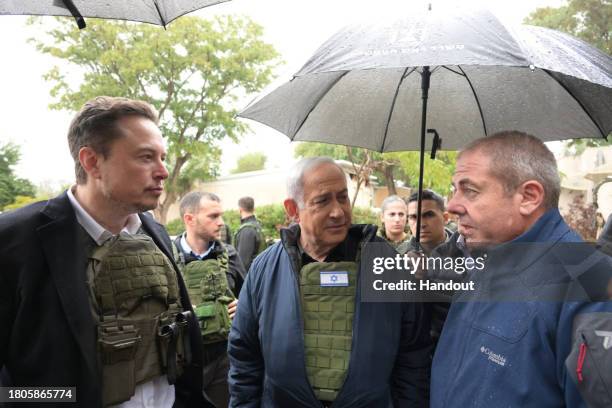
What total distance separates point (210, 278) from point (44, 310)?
213 cm

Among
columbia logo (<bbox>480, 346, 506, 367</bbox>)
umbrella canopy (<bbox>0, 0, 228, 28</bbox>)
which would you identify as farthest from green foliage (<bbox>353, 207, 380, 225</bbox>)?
columbia logo (<bbox>480, 346, 506, 367</bbox>)

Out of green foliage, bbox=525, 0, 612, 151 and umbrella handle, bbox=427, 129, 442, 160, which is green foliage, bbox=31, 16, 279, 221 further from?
umbrella handle, bbox=427, 129, 442, 160

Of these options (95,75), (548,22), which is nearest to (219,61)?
(95,75)

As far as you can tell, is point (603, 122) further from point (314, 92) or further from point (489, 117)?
point (314, 92)

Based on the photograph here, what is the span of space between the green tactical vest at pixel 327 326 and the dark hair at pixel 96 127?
108 centimetres

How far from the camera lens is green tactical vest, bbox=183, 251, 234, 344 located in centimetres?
375

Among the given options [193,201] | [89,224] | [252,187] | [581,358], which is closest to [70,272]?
[89,224]

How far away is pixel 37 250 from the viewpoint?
72.6 inches

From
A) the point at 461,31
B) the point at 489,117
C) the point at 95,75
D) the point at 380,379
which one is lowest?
the point at 380,379

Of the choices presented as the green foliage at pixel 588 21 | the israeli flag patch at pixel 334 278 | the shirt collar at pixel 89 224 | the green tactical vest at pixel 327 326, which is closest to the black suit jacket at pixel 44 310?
the shirt collar at pixel 89 224

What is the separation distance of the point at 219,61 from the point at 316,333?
17.6m

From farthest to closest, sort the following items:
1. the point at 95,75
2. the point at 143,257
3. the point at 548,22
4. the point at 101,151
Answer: the point at 95,75 < the point at 548,22 < the point at 143,257 < the point at 101,151

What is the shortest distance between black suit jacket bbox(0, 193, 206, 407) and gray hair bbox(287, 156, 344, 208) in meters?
1.08

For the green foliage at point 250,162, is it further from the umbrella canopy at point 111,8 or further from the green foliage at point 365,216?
the umbrella canopy at point 111,8
